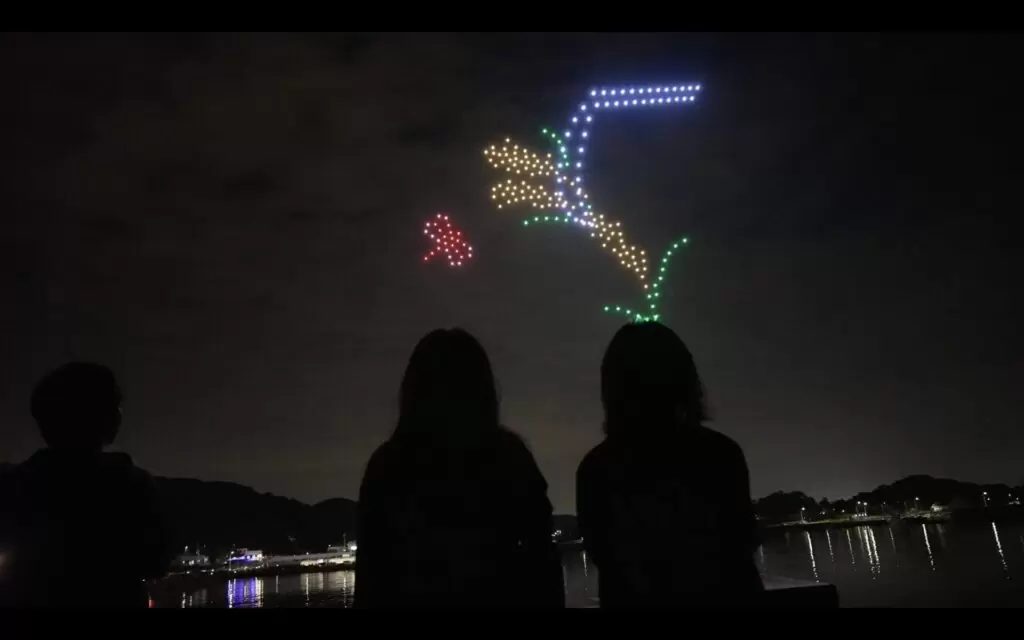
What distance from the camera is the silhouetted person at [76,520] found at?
2506 millimetres

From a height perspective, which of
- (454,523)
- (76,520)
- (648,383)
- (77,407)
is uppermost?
(77,407)

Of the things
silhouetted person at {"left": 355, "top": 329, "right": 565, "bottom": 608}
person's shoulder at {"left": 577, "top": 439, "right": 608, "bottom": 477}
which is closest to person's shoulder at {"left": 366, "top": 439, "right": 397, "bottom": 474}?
silhouetted person at {"left": 355, "top": 329, "right": 565, "bottom": 608}

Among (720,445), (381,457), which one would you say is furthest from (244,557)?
(720,445)

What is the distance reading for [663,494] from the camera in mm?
2480

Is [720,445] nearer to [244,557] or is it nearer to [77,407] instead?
[77,407]

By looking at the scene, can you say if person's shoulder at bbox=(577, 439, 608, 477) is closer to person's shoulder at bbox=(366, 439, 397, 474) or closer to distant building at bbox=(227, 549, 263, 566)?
person's shoulder at bbox=(366, 439, 397, 474)

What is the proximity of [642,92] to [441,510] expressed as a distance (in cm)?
320

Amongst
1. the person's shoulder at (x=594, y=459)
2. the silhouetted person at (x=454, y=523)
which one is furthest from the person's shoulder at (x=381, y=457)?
the person's shoulder at (x=594, y=459)

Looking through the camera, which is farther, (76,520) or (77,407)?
(77,407)

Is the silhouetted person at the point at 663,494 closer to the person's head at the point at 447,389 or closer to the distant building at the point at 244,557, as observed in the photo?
the person's head at the point at 447,389

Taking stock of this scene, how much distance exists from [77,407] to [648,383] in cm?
250

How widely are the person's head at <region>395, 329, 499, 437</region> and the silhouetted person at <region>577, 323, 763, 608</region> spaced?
20.4 inches

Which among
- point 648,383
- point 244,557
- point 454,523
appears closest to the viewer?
point 454,523

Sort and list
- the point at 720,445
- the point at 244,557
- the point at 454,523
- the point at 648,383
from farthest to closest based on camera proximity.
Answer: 1. the point at 244,557
2. the point at 648,383
3. the point at 720,445
4. the point at 454,523
